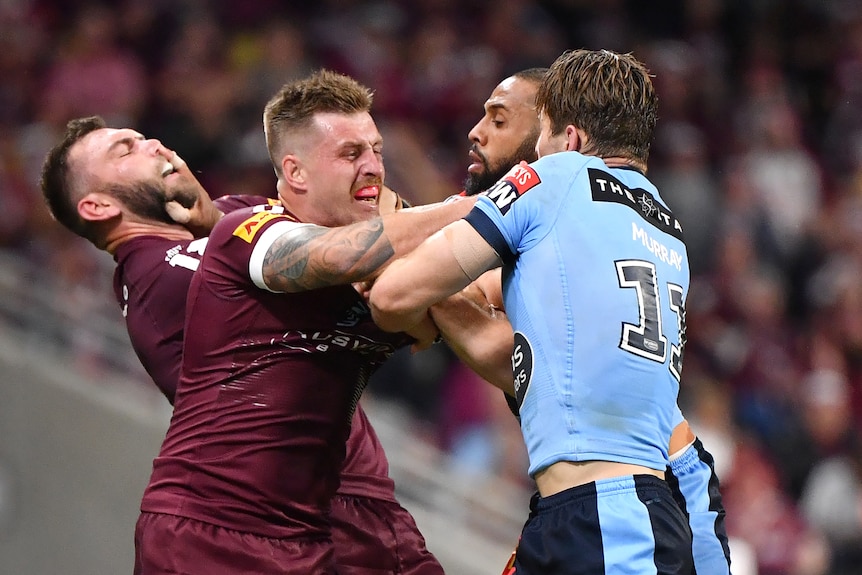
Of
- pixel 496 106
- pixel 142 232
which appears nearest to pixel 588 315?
pixel 496 106

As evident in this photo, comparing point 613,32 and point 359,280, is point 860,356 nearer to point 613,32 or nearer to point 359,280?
point 613,32

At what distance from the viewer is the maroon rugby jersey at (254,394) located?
156 inches

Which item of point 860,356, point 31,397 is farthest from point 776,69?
point 31,397

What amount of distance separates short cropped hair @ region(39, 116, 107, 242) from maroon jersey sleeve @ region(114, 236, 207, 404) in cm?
31

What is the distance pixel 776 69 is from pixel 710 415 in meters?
4.37

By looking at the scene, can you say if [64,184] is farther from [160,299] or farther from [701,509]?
[701,509]

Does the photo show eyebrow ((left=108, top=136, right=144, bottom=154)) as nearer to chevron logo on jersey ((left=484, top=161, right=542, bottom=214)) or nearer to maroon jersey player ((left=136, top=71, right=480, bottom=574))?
maroon jersey player ((left=136, top=71, right=480, bottom=574))

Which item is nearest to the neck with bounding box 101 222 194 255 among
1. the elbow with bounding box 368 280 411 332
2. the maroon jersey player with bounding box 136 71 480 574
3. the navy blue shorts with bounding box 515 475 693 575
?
the maroon jersey player with bounding box 136 71 480 574

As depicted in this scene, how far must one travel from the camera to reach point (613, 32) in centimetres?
1133

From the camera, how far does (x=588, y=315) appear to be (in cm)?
342

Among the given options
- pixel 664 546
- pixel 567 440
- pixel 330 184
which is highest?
pixel 330 184

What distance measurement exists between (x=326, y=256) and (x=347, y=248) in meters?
0.07

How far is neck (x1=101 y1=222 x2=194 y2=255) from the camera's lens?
4746mm

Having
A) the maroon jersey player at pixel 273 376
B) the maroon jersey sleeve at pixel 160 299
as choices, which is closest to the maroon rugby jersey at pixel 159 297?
the maroon jersey sleeve at pixel 160 299
